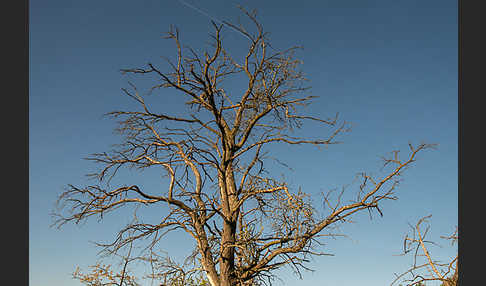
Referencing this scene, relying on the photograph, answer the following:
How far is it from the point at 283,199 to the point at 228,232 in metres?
1.11

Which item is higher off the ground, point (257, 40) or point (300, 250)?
point (257, 40)

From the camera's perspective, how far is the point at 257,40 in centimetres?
827

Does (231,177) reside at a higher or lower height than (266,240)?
higher
